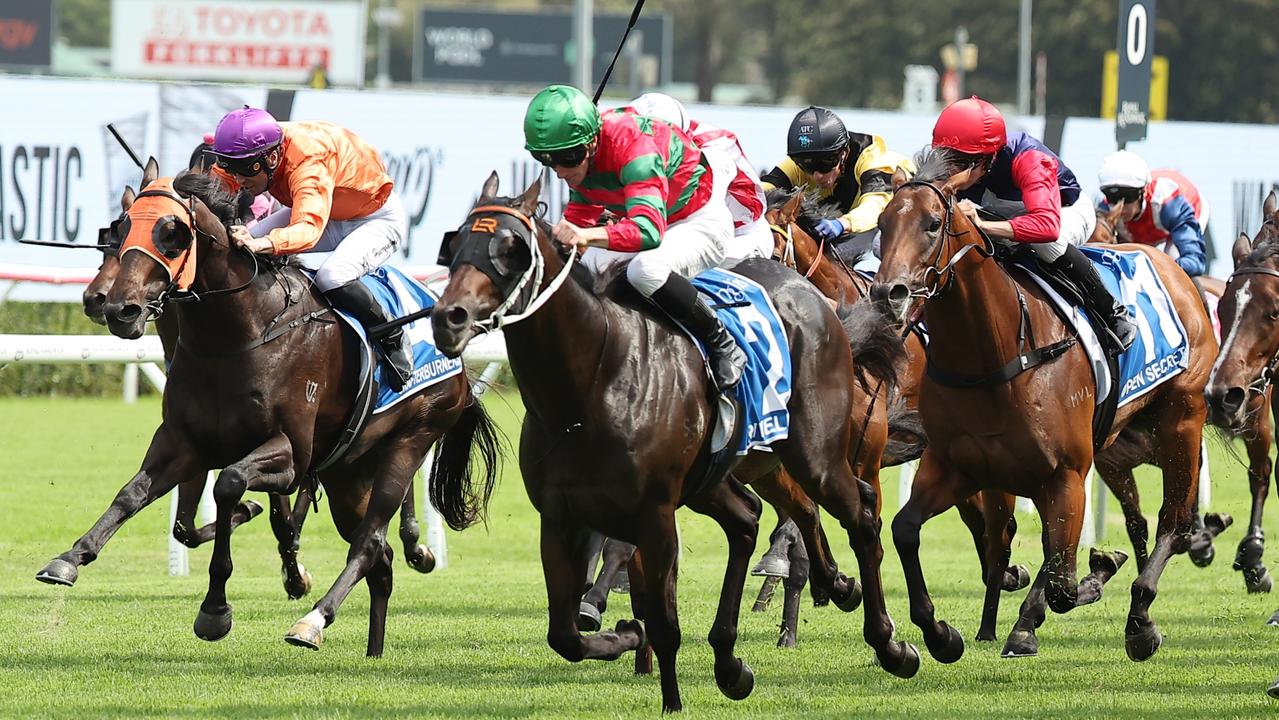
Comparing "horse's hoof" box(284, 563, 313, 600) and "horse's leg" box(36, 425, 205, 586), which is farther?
"horse's hoof" box(284, 563, 313, 600)

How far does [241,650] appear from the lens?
6988 millimetres

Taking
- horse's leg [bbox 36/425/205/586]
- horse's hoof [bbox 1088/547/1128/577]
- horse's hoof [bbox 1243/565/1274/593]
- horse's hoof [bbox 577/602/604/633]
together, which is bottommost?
horse's hoof [bbox 1243/565/1274/593]

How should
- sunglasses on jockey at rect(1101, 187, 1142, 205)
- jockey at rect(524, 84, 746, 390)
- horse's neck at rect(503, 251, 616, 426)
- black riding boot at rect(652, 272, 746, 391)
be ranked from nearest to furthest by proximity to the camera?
horse's neck at rect(503, 251, 616, 426)
jockey at rect(524, 84, 746, 390)
black riding boot at rect(652, 272, 746, 391)
sunglasses on jockey at rect(1101, 187, 1142, 205)

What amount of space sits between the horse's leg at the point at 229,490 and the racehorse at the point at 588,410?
124 cm

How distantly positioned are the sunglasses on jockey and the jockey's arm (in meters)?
0.15

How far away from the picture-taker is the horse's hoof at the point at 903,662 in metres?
6.27

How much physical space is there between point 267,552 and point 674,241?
5.26 metres

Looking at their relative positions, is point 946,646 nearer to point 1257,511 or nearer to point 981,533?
point 981,533

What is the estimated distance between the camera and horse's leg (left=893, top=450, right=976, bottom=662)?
20.9 feet

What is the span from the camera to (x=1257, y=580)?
902 cm

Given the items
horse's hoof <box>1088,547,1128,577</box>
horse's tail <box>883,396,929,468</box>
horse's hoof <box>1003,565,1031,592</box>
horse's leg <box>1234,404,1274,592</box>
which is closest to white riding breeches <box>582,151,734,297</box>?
horse's tail <box>883,396,929,468</box>

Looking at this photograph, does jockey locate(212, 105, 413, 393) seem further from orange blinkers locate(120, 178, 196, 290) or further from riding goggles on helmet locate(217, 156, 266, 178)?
orange blinkers locate(120, 178, 196, 290)

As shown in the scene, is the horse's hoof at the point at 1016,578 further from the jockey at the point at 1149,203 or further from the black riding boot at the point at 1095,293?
the jockey at the point at 1149,203

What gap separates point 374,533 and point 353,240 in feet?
3.77
